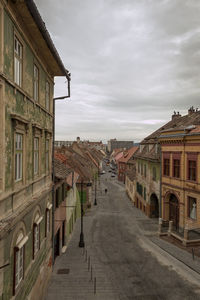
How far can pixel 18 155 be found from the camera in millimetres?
8117

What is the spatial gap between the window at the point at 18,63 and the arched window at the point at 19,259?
5601 millimetres

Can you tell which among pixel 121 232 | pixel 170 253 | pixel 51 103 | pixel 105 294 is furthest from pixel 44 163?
pixel 121 232

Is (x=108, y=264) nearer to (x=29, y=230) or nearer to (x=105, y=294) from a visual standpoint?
(x=105, y=294)

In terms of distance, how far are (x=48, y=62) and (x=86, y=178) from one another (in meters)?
23.1

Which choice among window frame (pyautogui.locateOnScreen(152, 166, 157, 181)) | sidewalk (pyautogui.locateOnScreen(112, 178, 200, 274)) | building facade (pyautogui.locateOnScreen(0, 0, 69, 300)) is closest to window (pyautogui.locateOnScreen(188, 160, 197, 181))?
sidewalk (pyautogui.locateOnScreen(112, 178, 200, 274))

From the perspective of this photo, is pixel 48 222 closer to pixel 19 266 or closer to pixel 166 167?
pixel 19 266

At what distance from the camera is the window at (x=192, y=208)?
21.1 m

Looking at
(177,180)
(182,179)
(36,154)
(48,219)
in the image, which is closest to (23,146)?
(36,154)

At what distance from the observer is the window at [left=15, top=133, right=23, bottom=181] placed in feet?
25.9

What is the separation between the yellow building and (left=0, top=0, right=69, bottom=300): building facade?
1430 cm

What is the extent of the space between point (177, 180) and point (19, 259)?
62.0 feet

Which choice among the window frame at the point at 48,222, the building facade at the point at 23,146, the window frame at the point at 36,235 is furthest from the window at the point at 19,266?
the window frame at the point at 48,222

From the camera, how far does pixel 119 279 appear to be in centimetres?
1491

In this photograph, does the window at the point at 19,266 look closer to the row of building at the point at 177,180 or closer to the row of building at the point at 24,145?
the row of building at the point at 24,145
